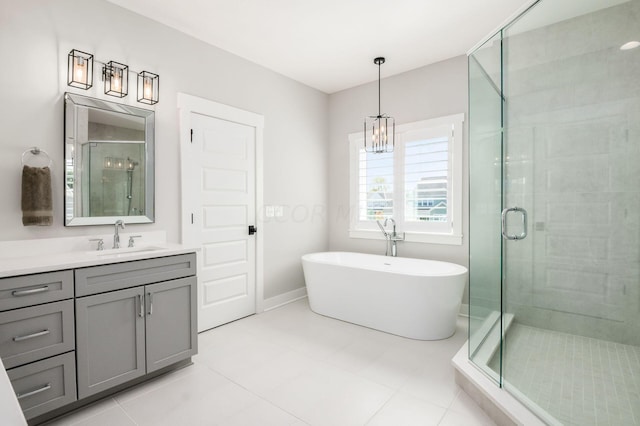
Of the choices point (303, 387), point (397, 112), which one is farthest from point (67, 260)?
point (397, 112)

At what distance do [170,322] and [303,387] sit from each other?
1.02 metres

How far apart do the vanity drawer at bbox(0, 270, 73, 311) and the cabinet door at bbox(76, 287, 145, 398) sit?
0.38 feet

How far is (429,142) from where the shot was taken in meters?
3.68

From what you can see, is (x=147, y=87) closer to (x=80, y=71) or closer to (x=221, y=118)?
(x=80, y=71)

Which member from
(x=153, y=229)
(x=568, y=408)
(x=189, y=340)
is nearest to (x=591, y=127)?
(x=568, y=408)

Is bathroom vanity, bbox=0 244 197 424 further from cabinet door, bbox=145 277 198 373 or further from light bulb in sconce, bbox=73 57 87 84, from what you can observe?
light bulb in sconce, bbox=73 57 87 84

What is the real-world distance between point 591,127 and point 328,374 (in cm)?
234

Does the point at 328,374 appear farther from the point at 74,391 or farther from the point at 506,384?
the point at 74,391

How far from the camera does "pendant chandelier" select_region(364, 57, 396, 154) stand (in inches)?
139

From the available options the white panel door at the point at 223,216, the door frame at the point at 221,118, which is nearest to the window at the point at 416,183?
the door frame at the point at 221,118

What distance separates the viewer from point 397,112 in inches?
154

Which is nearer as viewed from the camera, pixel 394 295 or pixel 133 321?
pixel 133 321

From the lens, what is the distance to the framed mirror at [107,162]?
225 centimetres

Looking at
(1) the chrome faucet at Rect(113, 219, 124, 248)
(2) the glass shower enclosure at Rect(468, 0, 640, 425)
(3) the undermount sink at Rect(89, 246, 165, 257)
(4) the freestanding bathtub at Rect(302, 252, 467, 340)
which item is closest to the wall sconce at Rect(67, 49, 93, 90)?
(1) the chrome faucet at Rect(113, 219, 124, 248)
